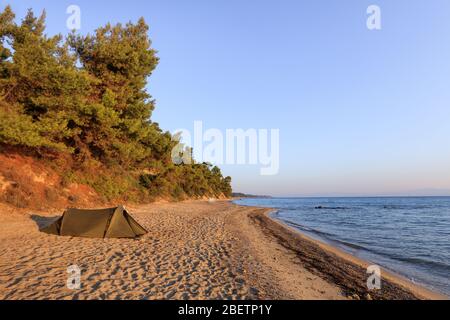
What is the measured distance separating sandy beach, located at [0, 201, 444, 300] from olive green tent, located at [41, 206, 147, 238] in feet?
1.43

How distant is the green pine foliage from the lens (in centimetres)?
1686

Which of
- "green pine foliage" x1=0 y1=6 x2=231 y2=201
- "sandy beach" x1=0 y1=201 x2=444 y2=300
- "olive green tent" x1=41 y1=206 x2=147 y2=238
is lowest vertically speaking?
"sandy beach" x1=0 y1=201 x2=444 y2=300

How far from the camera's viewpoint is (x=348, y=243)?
17250 mm

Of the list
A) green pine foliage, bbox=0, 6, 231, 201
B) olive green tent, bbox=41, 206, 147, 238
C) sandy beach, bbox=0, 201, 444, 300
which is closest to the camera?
sandy beach, bbox=0, 201, 444, 300

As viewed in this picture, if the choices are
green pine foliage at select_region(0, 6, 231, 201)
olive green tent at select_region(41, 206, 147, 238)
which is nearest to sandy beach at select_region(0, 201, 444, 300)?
olive green tent at select_region(41, 206, 147, 238)

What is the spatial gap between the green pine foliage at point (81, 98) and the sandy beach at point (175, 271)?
27.1ft

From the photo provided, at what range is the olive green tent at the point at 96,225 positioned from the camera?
11.8m

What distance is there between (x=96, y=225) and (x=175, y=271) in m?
6.07

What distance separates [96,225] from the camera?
39.1 feet

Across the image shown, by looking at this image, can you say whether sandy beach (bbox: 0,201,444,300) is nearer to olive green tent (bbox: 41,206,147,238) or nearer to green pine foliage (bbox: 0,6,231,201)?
olive green tent (bbox: 41,206,147,238)

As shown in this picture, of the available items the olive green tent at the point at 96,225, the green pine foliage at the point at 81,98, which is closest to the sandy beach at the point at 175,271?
the olive green tent at the point at 96,225

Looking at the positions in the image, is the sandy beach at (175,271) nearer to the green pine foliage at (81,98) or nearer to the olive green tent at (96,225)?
the olive green tent at (96,225)

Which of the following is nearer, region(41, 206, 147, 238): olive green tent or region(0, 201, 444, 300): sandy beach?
region(0, 201, 444, 300): sandy beach
